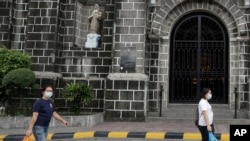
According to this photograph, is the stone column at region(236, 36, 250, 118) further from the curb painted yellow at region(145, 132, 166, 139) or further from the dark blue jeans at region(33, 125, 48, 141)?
the dark blue jeans at region(33, 125, 48, 141)

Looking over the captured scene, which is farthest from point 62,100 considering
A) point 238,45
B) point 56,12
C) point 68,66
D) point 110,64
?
point 238,45

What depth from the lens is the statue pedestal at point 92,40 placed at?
1447 centimetres

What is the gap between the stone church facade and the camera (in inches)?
520

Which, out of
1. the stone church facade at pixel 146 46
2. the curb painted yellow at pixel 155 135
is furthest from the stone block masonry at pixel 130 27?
the curb painted yellow at pixel 155 135

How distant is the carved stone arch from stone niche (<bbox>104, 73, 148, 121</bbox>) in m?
2.50

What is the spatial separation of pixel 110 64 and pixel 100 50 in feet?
2.52

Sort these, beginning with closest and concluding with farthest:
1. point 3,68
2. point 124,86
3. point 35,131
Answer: point 35,131 < point 3,68 < point 124,86

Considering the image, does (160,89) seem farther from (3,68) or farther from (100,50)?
(3,68)

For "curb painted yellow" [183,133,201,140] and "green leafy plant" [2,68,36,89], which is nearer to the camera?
"curb painted yellow" [183,133,201,140]

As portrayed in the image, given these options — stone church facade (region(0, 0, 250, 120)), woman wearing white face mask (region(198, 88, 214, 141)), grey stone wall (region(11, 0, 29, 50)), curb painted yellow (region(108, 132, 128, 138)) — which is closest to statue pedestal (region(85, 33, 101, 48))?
stone church facade (region(0, 0, 250, 120))

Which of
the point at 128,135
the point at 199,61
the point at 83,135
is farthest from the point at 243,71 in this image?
the point at 83,135

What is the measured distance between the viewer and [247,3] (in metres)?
13.6

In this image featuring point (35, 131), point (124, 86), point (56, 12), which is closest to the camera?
point (35, 131)

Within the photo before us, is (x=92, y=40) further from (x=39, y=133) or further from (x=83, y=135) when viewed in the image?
(x=39, y=133)
